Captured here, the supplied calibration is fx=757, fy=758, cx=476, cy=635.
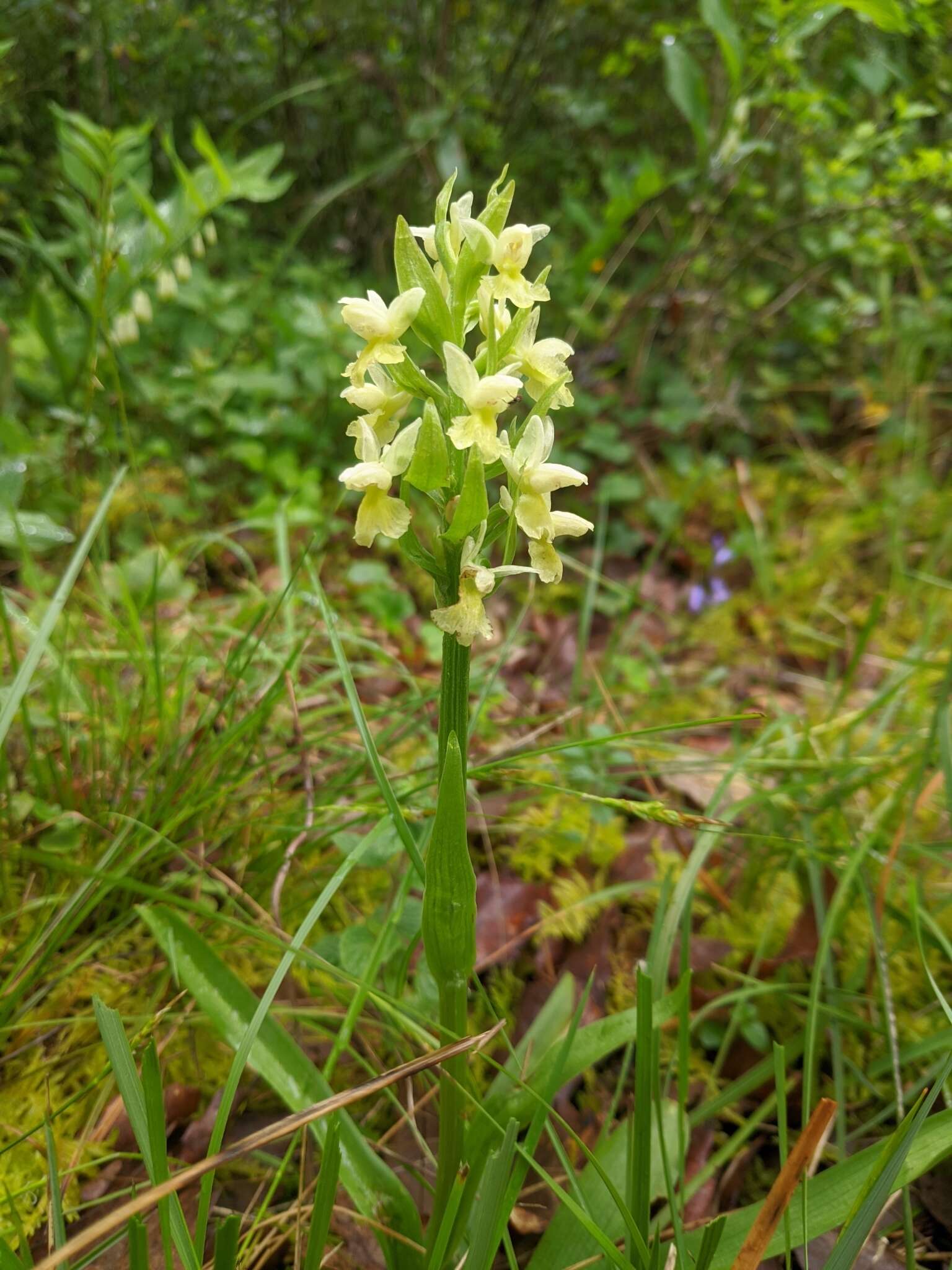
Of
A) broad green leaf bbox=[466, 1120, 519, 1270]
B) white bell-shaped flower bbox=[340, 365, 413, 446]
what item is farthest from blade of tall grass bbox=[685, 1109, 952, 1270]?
white bell-shaped flower bbox=[340, 365, 413, 446]

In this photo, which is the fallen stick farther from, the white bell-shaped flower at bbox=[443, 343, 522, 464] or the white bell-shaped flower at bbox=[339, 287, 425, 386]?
the white bell-shaped flower at bbox=[339, 287, 425, 386]

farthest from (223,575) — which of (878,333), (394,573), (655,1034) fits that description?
(878,333)

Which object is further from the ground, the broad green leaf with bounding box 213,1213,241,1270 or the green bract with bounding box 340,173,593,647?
the green bract with bounding box 340,173,593,647

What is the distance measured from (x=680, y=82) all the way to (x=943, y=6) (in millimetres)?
760

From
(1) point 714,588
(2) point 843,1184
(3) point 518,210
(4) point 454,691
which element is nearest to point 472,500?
(4) point 454,691

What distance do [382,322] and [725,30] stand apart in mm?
1733

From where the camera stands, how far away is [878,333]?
2785 mm

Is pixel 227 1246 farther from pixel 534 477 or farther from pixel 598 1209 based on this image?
pixel 534 477

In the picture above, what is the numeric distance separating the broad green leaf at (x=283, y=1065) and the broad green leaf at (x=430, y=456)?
24.0 inches

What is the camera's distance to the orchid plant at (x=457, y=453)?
2.32ft

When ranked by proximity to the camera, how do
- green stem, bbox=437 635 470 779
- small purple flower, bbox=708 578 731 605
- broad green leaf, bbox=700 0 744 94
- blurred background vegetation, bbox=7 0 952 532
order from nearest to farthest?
green stem, bbox=437 635 470 779, broad green leaf, bbox=700 0 744 94, blurred background vegetation, bbox=7 0 952 532, small purple flower, bbox=708 578 731 605

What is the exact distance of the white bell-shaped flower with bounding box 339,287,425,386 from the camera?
74cm

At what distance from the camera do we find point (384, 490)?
78 centimetres

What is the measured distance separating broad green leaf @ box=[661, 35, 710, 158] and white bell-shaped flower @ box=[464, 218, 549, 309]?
170 centimetres
